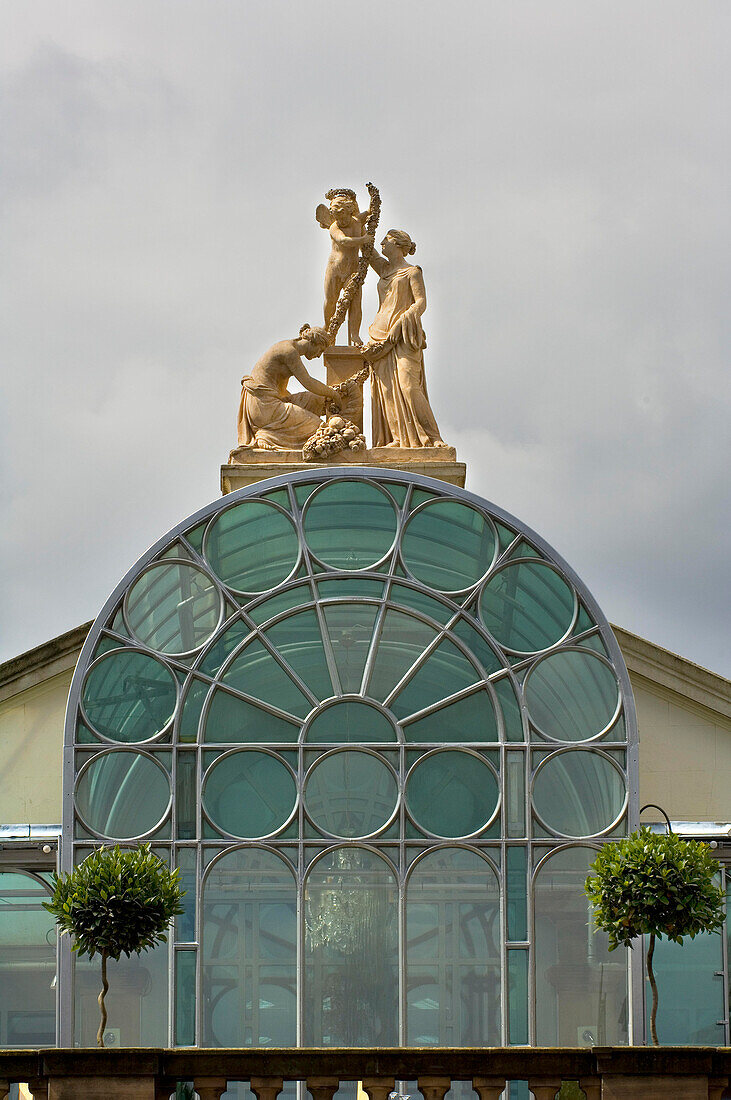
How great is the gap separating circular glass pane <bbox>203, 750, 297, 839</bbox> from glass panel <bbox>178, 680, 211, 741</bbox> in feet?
1.75

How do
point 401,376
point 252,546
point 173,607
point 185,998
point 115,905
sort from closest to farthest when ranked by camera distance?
1. point 115,905
2. point 185,998
3. point 173,607
4. point 252,546
5. point 401,376

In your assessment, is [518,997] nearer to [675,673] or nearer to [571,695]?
[571,695]

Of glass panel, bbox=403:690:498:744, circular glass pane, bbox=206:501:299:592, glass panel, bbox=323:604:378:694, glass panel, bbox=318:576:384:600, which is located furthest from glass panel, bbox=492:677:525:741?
circular glass pane, bbox=206:501:299:592

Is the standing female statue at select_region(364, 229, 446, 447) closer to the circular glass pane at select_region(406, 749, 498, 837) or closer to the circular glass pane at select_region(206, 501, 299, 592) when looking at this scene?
the circular glass pane at select_region(206, 501, 299, 592)

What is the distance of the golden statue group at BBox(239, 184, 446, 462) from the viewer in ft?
84.9

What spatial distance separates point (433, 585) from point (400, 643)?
34.0 inches

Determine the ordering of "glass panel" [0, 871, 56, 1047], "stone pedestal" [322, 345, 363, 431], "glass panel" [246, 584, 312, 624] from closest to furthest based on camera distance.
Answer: "glass panel" [0, 871, 56, 1047] → "glass panel" [246, 584, 312, 624] → "stone pedestal" [322, 345, 363, 431]

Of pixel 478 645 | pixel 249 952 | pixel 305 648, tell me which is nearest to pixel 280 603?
pixel 305 648

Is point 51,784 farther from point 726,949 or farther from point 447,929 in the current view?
point 726,949

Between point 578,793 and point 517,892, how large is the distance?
1471mm

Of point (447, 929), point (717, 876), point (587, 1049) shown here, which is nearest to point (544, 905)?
point (447, 929)

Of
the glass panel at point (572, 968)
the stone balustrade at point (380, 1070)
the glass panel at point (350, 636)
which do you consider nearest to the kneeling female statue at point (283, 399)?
the glass panel at point (350, 636)

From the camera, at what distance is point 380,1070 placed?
589 inches

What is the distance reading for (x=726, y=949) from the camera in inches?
907
